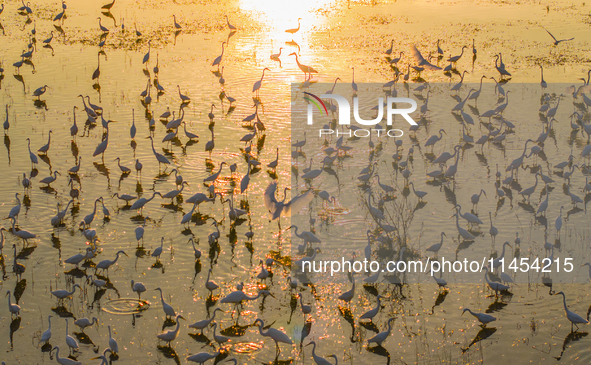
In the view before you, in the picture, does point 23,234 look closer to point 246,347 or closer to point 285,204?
point 285,204

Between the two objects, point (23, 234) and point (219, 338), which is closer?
point (219, 338)

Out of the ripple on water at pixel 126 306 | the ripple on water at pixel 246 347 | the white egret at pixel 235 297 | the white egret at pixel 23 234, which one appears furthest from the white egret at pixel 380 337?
the white egret at pixel 23 234

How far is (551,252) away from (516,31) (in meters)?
21.7

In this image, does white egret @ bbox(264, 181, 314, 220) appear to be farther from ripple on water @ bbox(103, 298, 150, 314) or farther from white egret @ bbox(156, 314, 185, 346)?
white egret @ bbox(156, 314, 185, 346)

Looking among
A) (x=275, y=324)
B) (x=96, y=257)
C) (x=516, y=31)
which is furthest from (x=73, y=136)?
(x=516, y=31)

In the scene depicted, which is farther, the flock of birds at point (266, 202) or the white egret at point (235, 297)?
the white egret at point (235, 297)

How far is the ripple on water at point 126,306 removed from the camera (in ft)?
31.9

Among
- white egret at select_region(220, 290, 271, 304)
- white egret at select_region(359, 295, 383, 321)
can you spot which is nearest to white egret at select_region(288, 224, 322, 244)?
white egret at select_region(220, 290, 271, 304)

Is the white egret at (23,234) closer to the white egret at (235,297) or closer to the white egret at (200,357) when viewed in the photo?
the white egret at (235,297)

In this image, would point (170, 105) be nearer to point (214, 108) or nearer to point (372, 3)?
point (214, 108)

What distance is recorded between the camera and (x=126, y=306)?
32.3ft

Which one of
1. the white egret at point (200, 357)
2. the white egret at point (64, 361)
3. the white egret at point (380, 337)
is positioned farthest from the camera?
the white egret at point (380, 337)

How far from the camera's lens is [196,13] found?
33312mm

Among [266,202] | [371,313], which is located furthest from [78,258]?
[371,313]
